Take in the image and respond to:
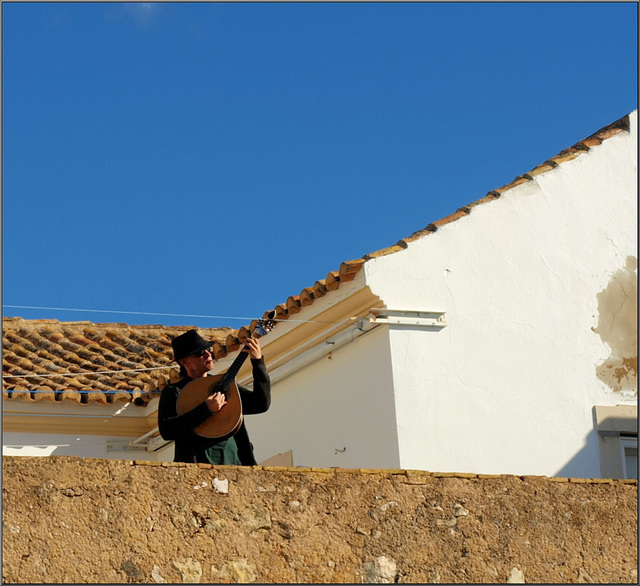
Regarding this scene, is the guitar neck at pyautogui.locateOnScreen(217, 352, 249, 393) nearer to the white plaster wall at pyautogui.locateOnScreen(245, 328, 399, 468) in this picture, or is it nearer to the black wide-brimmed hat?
the black wide-brimmed hat

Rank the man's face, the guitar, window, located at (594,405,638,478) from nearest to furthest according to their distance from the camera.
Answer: the guitar, the man's face, window, located at (594,405,638,478)

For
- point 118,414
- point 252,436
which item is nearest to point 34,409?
point 118,414

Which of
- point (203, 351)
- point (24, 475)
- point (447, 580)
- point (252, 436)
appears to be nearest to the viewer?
point (24, 475)

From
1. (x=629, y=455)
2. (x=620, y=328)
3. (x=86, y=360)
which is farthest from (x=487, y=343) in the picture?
(x=86, y=360)

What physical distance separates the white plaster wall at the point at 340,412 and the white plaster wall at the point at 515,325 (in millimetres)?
154

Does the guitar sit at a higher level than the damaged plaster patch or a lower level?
lower

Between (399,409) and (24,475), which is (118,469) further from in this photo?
(399,409)

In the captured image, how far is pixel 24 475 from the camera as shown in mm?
5762

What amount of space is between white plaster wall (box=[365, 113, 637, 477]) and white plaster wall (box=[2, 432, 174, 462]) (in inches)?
126

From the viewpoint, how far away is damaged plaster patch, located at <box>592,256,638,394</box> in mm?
10477

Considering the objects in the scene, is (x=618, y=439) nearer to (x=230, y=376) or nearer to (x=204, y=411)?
(x=230, y=376)

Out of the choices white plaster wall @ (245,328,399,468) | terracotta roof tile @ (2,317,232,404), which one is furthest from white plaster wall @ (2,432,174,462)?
white plaster wall @ (245,328,399,468)

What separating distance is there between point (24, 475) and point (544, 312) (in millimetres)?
5761

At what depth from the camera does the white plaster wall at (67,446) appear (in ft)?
39.2
